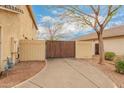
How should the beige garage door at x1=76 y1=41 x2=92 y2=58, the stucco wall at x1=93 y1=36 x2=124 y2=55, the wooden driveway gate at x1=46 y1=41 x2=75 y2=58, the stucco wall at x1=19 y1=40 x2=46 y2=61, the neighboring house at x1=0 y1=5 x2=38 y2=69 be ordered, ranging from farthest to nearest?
the stucco wall at x1=93 y1=36 x2=124 y2=55 < the wooden driveway gate at x1=46 y1=41 x2=75 y2=58 < the beige garage door at x1=76 y1=41 x2=92 y2=58 < the stucco wall at x1=19 y1=40 x2=46 y2=61 < the neighboring house at x1=0 y1=5 x2=38 y2=69

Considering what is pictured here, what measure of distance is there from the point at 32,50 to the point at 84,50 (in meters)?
5.09

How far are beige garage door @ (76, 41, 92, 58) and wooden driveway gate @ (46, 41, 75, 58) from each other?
23.8 inches

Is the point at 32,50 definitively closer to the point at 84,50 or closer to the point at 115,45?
the point at 84,50

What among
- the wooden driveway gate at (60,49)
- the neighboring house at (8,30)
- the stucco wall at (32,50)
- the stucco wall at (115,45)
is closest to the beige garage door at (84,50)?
the wooden driveway gate at (60,49)

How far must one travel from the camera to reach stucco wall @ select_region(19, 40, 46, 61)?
1619cm

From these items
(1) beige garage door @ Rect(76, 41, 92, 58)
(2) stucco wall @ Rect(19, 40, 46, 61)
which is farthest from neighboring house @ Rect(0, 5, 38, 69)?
(1) beige garage door @ Rect(76, 41, 92, 58)

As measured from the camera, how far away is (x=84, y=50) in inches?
722

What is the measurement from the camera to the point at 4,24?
39.8ft

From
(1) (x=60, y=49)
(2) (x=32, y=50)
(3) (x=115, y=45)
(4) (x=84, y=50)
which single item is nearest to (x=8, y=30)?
(2) (x=32, y=50)

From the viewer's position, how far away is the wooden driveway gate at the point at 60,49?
18891 mm

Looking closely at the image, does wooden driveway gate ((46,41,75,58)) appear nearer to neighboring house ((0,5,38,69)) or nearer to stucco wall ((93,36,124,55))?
neighboring house ((0,5,38,69))
